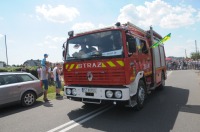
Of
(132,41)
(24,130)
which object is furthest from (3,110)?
(132,41)

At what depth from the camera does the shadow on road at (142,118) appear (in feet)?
16.9

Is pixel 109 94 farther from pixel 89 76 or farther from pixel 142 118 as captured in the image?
pixel 142 118

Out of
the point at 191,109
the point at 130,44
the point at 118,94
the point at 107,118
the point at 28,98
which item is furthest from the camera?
the point at 28,98

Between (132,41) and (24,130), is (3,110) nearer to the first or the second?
(24,130)

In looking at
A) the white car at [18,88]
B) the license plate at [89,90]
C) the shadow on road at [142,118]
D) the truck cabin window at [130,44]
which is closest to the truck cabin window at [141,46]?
the truck cabin window at [130,44]

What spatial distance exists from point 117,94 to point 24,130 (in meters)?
2.61

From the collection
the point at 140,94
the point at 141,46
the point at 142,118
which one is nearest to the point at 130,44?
the point at 141,46

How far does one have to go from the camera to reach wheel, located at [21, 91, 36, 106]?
27.6ft

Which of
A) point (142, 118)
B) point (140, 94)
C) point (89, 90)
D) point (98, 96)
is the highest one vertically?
point (89, 90)

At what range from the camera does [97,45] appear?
6.20 metres

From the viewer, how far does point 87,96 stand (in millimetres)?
6250

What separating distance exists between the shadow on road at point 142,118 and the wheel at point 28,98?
2.59 metres

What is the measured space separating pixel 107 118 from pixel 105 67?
1.49 m

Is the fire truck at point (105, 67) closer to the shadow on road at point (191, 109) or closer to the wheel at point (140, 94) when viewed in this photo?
the wheel at point (140, 94)
